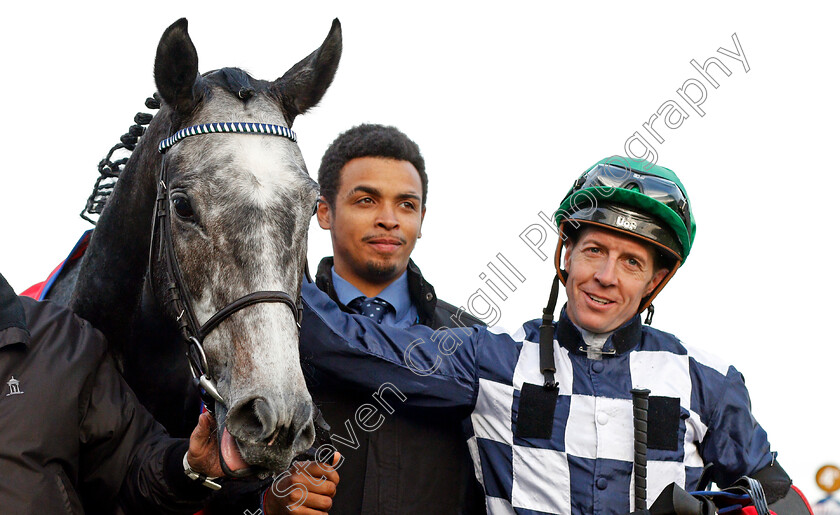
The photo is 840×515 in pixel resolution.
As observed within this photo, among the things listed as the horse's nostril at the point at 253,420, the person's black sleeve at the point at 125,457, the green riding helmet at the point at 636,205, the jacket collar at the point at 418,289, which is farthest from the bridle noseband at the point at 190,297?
the green riding helmet at the point at 636,205

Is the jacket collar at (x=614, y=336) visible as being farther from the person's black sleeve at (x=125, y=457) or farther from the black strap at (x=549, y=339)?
the person's black sleeve at (x=125, y=457)

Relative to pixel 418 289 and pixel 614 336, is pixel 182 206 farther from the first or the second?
pixel 614 336

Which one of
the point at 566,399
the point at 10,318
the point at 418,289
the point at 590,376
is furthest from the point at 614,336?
the point at 10,318

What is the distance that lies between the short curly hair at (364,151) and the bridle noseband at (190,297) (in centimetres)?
108

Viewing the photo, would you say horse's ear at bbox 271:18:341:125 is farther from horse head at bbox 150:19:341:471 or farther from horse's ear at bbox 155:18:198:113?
horse's ear at bbox 155:18:198:113

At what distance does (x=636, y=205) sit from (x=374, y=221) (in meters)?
1.21

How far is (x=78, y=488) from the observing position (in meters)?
2.41

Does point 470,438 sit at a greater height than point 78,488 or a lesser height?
greater

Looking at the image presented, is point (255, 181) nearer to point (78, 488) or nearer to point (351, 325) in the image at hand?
point (351, 325)

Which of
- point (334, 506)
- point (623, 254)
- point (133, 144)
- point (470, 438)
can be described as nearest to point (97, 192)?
point (133, 144)

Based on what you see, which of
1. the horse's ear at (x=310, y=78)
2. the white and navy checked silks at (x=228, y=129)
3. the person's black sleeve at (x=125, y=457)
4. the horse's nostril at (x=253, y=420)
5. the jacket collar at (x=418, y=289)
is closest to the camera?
the horse's nostril at (x=253, y=420)

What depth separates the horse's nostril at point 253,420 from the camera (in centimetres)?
195

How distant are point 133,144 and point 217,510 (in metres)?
1.62

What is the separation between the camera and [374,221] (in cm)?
341
